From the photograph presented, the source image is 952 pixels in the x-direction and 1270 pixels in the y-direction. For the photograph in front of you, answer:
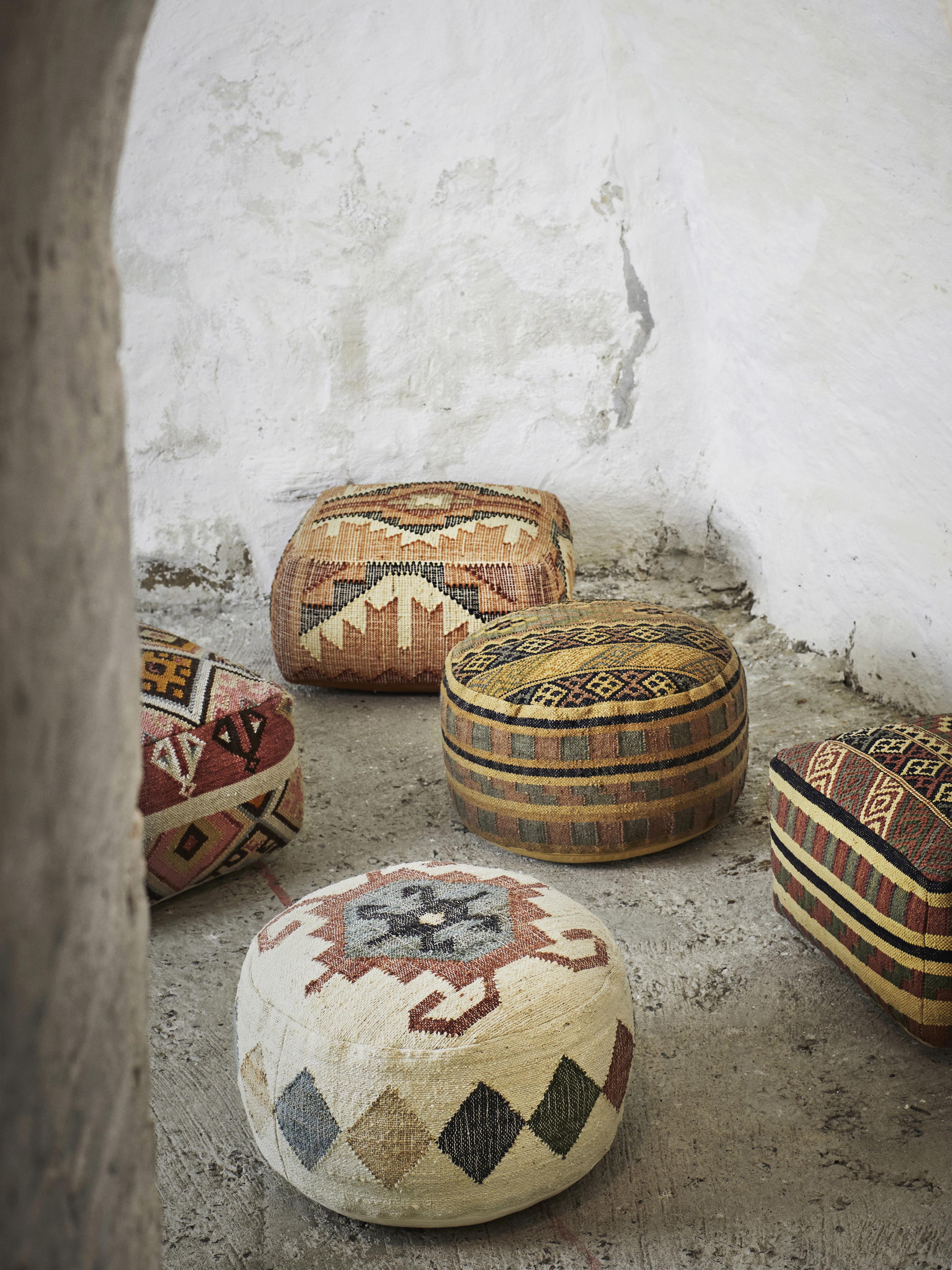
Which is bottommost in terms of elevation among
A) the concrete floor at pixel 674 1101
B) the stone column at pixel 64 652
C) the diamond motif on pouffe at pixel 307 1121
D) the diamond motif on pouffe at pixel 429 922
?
the concrete floor at pixel 674 1101

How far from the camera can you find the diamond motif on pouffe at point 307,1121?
1.38 m

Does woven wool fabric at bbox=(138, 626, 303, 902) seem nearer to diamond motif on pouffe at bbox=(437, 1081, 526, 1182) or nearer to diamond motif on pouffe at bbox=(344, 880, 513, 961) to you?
diamond motif on pouffe at bbox=(344, 880, 513, 961)

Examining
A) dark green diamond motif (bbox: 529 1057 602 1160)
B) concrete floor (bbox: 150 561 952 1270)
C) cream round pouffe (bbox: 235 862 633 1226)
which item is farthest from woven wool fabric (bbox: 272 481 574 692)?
dark green diamond motif (bbox: 529 1057 602 1160)

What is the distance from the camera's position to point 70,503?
0.60 m

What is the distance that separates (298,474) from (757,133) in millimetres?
1882

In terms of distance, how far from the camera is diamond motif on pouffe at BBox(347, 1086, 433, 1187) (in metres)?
1.36

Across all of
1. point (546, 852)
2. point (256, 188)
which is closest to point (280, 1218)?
point (546, 852)

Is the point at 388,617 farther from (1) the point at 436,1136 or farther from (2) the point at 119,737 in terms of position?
(2) the point at 119,737

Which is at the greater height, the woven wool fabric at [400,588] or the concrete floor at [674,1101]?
the woven wool fabric at [400,588]

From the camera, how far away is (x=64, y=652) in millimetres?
588

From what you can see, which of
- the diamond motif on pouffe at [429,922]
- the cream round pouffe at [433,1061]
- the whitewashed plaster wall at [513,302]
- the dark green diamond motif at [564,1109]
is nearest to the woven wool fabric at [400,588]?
the whitewashed plaster wall at [513,302]

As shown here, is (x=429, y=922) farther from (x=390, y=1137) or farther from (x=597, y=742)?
(x=597, y=742)

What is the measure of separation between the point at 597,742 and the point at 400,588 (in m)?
1.06

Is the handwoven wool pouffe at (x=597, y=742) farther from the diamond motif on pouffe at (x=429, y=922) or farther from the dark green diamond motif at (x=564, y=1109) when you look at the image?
the dark green diamond motif at (x=564, y=1109)
